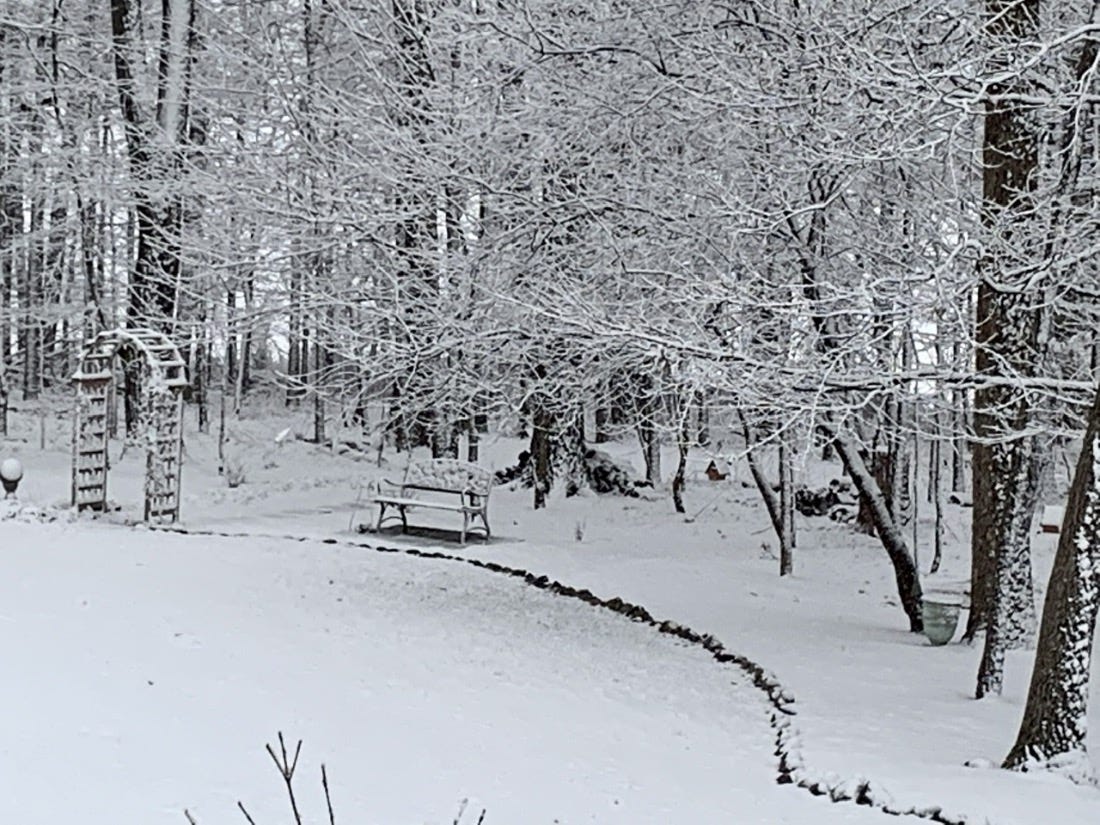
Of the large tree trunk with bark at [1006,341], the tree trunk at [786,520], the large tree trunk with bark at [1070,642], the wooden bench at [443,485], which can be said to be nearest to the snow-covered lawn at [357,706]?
the large tree trunk with bark at [1070,642]

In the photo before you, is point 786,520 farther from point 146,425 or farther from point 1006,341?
point 146,425

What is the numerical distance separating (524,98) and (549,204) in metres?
0.74

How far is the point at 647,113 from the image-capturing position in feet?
23.9

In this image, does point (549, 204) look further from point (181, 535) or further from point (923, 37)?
point (181, 535)

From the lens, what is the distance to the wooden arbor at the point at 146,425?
1198 centimetres

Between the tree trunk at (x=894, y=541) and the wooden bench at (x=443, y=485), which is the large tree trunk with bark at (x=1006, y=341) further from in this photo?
the wooden bench at (x=443, y=485)

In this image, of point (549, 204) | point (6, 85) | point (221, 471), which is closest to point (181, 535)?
point (221, 471)

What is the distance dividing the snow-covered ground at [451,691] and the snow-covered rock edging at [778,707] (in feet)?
0.16

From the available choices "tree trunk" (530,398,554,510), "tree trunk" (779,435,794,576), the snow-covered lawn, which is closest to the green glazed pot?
the snow-covered lawn

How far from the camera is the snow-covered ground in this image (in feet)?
14.1

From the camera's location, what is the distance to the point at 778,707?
19.5 ft

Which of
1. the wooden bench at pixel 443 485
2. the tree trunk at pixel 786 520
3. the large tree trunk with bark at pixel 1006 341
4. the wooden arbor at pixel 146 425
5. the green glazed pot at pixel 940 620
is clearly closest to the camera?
the large tree trunk with bark at pixel 1006 341

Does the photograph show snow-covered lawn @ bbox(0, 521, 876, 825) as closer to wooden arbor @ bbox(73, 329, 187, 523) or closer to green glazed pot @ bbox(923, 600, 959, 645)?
green glazed pot @ bbox(923, 600, 959, 645)

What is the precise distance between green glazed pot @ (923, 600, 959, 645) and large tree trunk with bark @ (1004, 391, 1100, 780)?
2.84 metres
